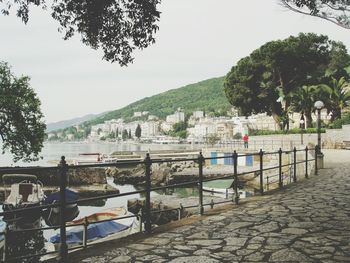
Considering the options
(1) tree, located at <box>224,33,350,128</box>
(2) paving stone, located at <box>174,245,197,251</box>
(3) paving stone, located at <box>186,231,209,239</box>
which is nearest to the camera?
(2) paving stone, located at <box>174,245,197,251</box>

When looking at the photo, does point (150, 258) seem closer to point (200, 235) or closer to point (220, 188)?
point (200, 235)

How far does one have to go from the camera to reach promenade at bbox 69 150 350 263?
14.4 ft

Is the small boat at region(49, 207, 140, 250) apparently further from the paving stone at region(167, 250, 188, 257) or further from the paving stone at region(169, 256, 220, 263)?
the paving stone at region(169, 256, 220, 263)

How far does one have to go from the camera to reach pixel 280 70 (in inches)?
1885

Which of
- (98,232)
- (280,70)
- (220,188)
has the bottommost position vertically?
(220,188)

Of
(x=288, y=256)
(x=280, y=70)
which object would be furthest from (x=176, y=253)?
(x=280, y=70)

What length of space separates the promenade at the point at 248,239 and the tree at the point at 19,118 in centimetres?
2543

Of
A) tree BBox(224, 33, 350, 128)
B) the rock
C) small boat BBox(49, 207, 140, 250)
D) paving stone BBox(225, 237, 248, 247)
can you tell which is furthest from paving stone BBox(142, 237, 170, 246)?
tree BBox(224, 33, 350, 128)

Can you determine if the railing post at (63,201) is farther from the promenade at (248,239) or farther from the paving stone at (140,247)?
the paving stone at (140,247)

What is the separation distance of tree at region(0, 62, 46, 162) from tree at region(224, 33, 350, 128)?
93.3 ft

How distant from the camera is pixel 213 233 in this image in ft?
18.3

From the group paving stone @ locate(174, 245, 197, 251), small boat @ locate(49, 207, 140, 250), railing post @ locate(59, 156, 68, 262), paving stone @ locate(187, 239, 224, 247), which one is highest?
railing post @ locate(59, 156, 68, 262)

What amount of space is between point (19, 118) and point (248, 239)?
2786 cm

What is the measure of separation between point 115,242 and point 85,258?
0.78 meters
